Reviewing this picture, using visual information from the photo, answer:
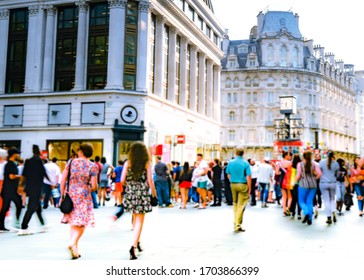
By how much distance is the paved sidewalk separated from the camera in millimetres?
6879

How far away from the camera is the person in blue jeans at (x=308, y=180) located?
1097 cm

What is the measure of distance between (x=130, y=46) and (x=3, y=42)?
435 inches

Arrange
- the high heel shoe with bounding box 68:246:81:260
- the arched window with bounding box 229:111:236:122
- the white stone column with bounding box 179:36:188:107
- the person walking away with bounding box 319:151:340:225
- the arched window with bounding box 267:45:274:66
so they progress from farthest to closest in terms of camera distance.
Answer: the arched window with bounding box 229:111:236:122 → the arched window with bounding box 267:45:274:66 → the white stone column with bounding box 179:36:188:107 → the person walking away with bounding box 319:151:340:225 → the high heel shoe with bounding box 68:246:81:260

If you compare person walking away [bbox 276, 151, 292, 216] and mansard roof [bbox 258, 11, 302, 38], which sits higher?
mansard roof [bbox 258, 11, 302, 38]

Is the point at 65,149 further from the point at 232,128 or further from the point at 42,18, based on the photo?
the point at 232,128

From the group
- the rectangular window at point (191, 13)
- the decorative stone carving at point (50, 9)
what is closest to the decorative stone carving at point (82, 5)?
the decorative stone carving at point (50, 9)

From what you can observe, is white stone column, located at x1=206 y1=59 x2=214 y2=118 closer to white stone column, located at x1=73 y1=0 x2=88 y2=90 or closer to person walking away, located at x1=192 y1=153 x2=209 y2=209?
white stone column, located at x1=73 y1=0 x2=88 y2=90

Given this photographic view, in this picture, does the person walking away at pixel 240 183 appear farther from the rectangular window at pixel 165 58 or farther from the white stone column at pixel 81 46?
the rectangular window at pixel 165 58

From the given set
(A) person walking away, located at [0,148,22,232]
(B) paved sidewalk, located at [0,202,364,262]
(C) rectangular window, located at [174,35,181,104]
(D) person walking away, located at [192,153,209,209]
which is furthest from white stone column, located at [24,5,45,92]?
(A) person walking away, located at [0,148,22,232]

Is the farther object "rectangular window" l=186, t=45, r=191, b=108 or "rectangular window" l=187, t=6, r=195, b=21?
"rectangular window" l=186, t=45, r=191, b=108

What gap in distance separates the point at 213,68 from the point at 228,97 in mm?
18120

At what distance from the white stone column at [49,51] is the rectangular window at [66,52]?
45 cm

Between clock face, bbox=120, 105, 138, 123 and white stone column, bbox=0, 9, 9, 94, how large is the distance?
35.7ft

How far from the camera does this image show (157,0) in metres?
35.2
